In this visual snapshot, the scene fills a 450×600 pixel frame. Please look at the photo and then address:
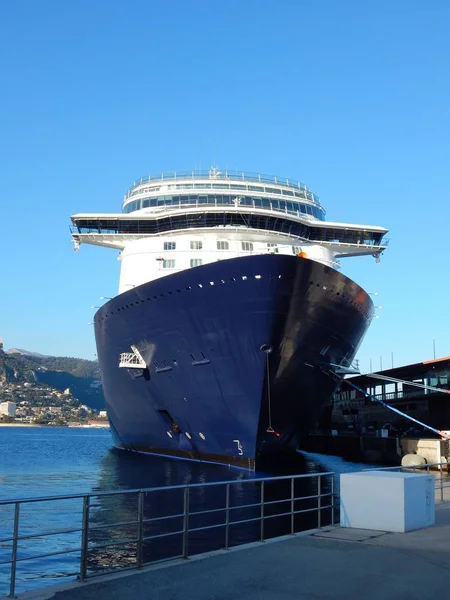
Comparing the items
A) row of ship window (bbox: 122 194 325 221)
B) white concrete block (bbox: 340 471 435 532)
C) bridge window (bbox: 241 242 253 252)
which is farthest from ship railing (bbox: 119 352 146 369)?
white concrete block (bbox: 340 471 435 532)

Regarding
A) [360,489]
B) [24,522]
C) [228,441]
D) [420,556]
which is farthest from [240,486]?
[420,556]

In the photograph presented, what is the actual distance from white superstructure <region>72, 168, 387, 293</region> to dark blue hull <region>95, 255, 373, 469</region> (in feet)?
11.9

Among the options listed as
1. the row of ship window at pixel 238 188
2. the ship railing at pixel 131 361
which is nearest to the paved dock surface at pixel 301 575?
the ship railing at pixel 131 361

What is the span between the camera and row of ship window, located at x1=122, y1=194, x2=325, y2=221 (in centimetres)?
2917

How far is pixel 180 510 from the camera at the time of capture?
1672cm

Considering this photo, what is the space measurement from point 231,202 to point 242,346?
9.60m

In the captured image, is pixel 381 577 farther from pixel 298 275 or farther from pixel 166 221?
pixel 166 221

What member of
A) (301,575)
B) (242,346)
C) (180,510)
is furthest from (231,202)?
(301,575)

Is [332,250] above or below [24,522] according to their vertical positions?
above

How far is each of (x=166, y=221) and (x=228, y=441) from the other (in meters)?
10.2

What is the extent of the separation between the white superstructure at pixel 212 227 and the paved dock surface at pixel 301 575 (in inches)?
727

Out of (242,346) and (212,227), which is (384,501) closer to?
(242,346)

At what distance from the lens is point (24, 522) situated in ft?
51.0

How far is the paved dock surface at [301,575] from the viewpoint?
593cm
